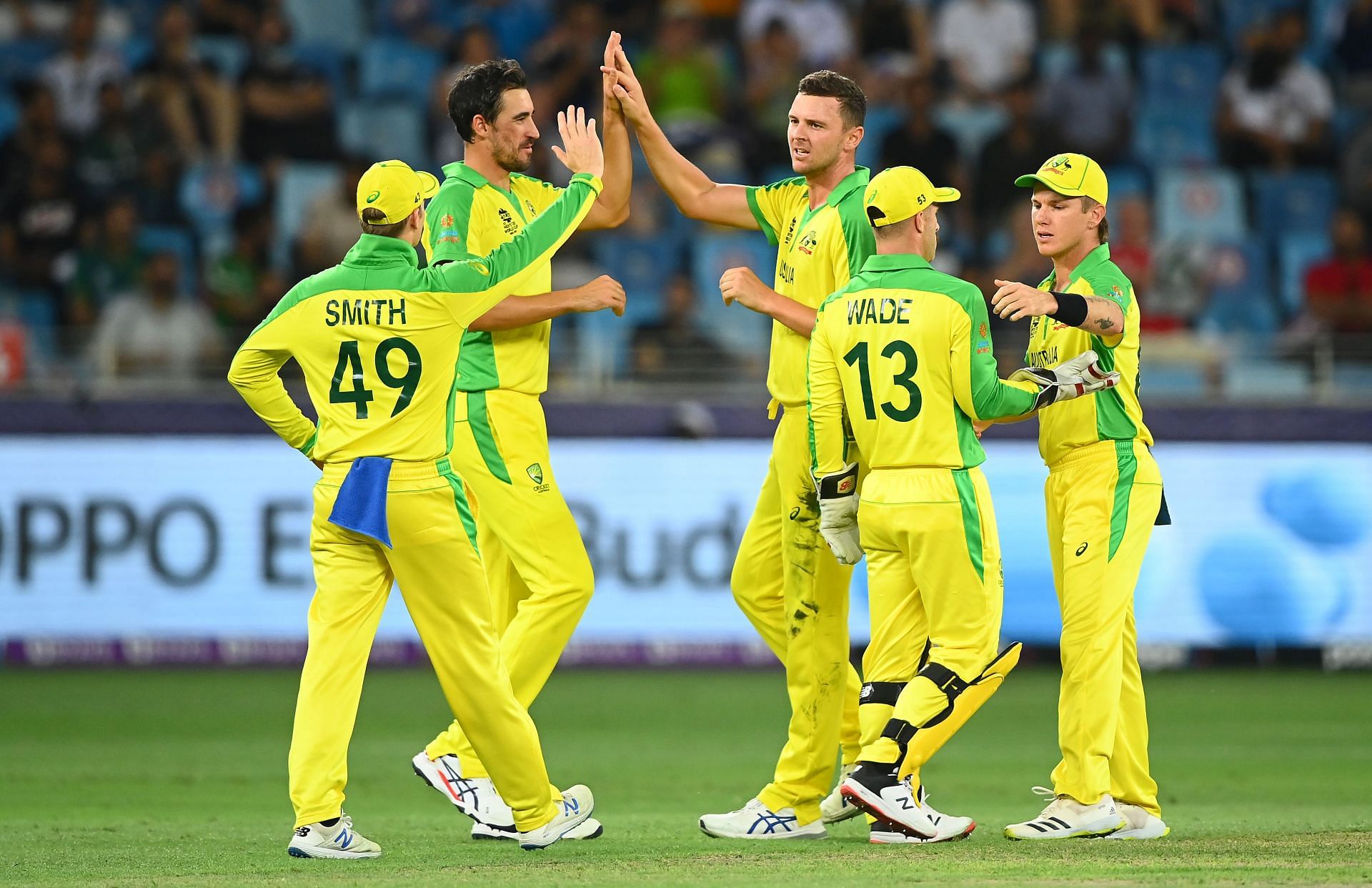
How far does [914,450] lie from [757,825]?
158cm

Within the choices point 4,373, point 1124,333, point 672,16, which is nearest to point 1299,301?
point 672,16

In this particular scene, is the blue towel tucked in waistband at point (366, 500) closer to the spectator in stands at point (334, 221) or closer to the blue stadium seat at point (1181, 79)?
the spectator in stands at point (334, 221)

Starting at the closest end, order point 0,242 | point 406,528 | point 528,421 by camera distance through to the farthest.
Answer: point 406,528
point 528,421
point 0,242

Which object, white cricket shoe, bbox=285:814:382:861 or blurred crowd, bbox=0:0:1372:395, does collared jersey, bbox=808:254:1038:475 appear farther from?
blurred crowd, bbox=0:0:1372:395

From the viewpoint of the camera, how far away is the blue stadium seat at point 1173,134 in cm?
1714

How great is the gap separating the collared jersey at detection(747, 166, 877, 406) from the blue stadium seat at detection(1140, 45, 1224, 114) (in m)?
10.8

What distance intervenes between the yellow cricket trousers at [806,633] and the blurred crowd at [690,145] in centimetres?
631

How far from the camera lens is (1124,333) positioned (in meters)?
7.07

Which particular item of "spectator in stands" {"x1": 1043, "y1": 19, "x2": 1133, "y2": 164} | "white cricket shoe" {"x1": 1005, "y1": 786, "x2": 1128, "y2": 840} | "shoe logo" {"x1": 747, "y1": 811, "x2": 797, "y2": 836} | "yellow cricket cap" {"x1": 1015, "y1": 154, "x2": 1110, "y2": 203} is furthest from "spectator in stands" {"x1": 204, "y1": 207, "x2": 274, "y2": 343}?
"white cricket shoe" {"x1": 1005, "y1": 786, "x2": 1128, "y2": 840}

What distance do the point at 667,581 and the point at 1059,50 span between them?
7.37 metres

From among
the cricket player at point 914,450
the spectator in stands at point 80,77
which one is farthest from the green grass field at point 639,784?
the spectator in stands at point 80,77

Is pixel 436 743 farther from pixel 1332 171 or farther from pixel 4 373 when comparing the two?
pixel 1332 171

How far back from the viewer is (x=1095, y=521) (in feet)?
23.4

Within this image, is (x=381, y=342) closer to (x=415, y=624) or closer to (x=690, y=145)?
(x=415, y=624)
